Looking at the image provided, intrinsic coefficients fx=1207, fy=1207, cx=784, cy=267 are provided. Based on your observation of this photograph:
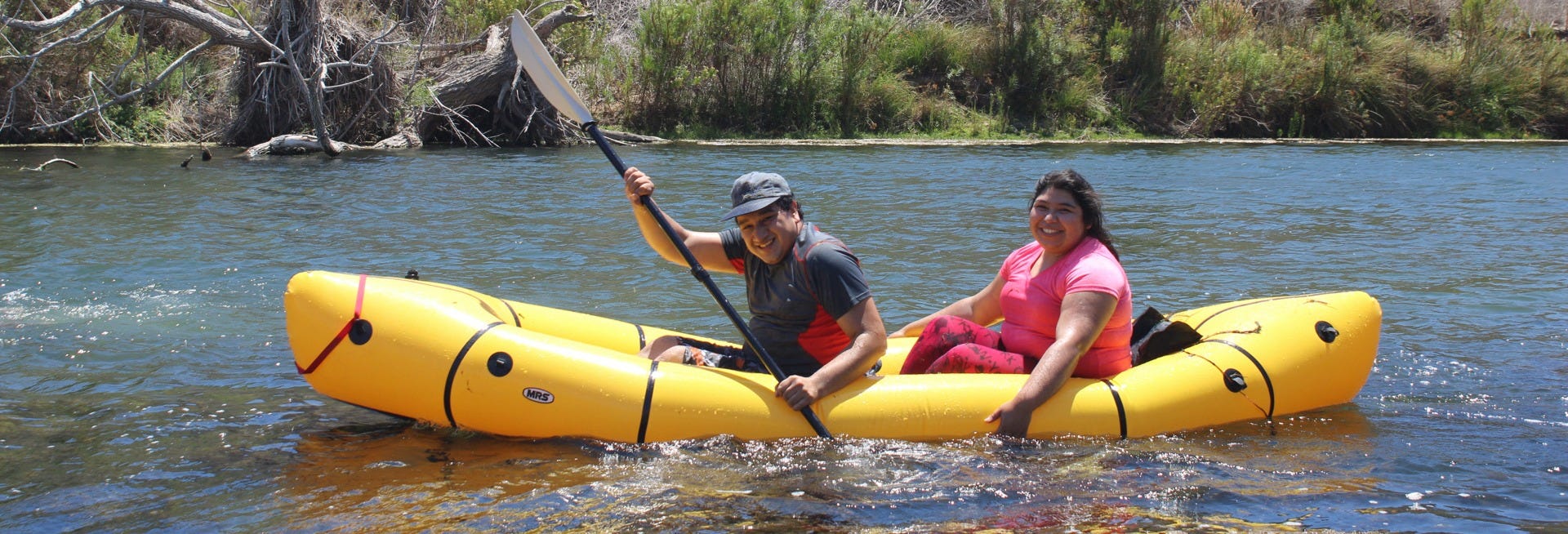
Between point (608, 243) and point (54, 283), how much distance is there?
3303mm

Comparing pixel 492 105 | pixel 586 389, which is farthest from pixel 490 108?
pixel 586 389

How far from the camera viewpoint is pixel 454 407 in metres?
3.95

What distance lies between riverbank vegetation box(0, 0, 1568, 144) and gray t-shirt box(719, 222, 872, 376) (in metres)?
12.6

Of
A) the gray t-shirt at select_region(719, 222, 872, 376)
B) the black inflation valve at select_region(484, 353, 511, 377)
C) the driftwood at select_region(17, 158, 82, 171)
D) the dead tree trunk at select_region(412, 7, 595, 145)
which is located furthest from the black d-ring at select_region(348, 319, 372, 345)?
the dead tree trunk at select_region(412, 7, 595, 145)

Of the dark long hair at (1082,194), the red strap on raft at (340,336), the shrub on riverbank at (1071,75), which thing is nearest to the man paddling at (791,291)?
the dark long hair at (1082,194)

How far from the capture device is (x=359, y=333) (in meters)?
3.92

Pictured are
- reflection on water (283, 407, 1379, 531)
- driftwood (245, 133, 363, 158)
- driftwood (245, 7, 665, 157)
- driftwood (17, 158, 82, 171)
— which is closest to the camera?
reflection on water (283, 407, 1379, 531)

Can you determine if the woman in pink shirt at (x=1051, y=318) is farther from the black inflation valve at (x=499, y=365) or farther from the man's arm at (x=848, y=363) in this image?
the black inflation valve at (x=499, y=365)

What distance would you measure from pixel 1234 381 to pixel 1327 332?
49 centimetres

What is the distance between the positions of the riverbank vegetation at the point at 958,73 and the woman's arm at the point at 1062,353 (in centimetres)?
1303

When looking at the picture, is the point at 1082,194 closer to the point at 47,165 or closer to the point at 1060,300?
the point at 1060,300

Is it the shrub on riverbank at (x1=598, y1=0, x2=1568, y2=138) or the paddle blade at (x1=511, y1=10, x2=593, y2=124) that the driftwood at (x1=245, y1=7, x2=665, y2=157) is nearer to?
the shrub on riverbank at (x1=598, y1=0, x2=1568, y2=138)

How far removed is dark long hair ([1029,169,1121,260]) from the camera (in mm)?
3828

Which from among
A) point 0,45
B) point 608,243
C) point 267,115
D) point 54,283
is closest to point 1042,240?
point 608,243
